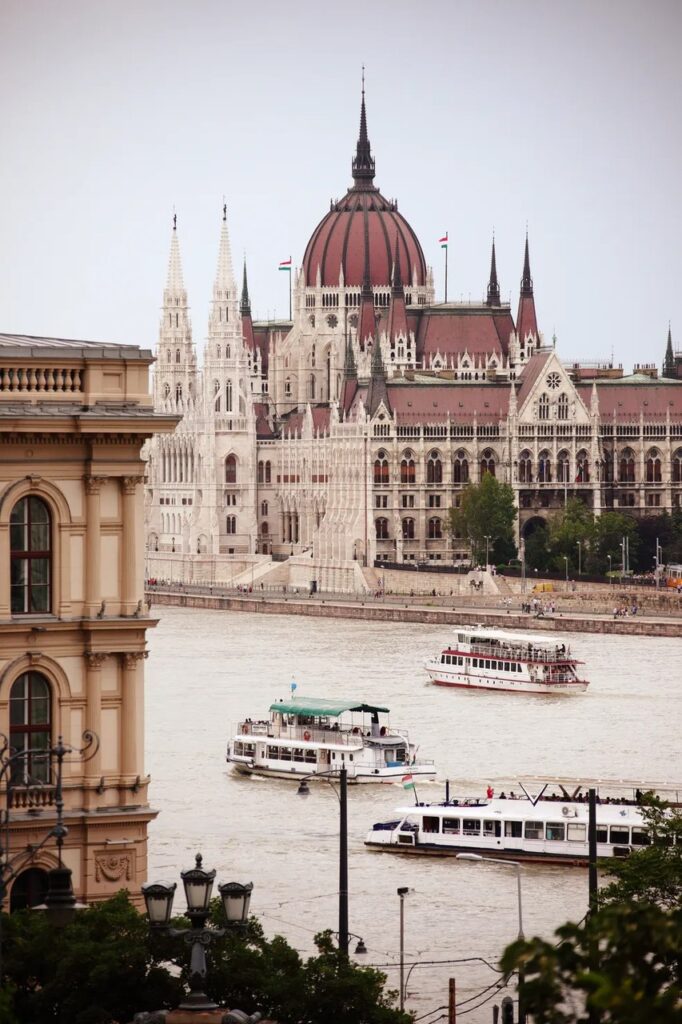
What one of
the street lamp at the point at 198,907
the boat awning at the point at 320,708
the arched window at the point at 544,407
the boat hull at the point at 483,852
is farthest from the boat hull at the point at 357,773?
the arched window at the point at 544,407

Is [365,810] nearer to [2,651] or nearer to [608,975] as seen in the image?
[2,651]

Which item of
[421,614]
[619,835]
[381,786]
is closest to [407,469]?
[421,614]

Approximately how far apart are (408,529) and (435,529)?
146 centimetres

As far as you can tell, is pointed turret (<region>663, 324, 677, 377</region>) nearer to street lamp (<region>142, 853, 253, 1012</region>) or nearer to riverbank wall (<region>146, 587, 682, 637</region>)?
riverbank wall (<region>146, 587, 682, 637</region>)

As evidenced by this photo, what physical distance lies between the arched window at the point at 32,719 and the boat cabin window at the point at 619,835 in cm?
2494

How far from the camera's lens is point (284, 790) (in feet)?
182

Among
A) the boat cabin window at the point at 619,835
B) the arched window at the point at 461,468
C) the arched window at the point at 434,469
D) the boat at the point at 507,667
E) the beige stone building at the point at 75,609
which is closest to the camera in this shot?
the beige stone building at the point at 75,609

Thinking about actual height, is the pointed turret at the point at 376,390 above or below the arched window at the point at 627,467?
above

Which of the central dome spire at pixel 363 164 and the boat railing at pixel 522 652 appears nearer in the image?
the boat railing at pixel 522 652

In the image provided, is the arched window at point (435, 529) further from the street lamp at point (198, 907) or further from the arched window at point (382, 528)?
the street lamp at point (198, 907)

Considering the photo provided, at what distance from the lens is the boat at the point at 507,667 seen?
78.9m

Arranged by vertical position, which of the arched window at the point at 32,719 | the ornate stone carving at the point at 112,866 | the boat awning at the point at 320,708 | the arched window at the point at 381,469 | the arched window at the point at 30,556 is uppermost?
the arched window at the point at 381,469

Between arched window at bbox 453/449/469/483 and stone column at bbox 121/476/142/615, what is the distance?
373 feet

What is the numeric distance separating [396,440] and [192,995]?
11577 cm
